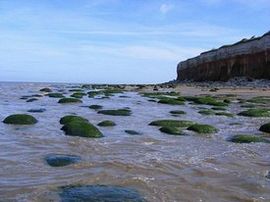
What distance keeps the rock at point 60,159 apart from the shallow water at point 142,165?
0.63 feet

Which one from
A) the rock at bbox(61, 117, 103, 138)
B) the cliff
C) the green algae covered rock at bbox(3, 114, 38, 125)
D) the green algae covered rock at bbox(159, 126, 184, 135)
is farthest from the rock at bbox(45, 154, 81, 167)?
the cliff

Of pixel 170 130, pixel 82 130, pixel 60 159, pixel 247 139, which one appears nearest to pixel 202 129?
pixel 170 130

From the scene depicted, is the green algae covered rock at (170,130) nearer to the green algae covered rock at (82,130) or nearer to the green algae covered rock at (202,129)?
the green algae covered rock at (202,129)

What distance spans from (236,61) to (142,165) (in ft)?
186

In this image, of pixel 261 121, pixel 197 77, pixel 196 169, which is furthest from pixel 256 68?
pixel 196 169

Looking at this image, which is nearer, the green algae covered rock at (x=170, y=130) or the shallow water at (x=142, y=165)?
the shallow water at (x=142, y=165)

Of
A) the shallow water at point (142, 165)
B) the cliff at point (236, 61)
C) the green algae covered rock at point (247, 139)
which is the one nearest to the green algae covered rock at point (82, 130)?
the shallow water at point (142, 165)

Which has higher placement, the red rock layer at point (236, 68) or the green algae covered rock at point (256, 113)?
the red rock layer at point (236, 68)

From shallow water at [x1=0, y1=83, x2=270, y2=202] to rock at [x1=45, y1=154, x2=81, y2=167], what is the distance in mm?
193

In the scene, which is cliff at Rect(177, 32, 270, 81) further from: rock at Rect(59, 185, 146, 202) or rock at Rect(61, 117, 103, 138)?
rock at Rect(59, 185, 146, 202)

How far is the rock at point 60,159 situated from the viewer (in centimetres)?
1160

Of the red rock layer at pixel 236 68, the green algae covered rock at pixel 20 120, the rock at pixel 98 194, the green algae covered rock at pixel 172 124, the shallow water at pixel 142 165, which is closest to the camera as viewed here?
the rock at pixel 98 194

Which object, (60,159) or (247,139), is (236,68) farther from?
(60,159)

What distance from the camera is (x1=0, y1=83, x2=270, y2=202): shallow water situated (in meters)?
9.41
